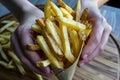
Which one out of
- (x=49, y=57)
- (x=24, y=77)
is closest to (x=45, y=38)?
(x=49, y=57)

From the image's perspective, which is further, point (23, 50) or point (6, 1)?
point (6, 1)

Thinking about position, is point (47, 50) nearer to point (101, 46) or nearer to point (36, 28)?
point (36, 28)

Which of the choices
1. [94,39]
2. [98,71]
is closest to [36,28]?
[94,39]

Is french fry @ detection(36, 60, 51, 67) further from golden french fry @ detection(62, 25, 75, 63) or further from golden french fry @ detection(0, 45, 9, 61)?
golden french fry @ detection(0, 45, 9, 61)

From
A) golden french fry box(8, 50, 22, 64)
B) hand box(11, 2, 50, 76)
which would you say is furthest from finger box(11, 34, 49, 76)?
golden french fry box(8, 50, 22, 64)

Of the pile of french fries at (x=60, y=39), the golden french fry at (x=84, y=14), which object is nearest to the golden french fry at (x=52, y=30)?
the pile of french fries at (x=60, y=39)

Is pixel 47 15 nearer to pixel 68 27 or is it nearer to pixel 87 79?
pixel 68 27

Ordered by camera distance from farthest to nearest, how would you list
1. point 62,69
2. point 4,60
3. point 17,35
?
point 4,60, point 17,35, point 62,69
